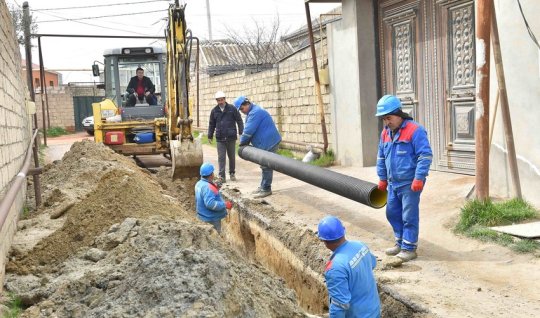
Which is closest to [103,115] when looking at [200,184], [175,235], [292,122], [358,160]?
[292,122]

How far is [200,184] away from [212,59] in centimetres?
2898

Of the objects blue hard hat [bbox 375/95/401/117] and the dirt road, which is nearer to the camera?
Result: the dirt road

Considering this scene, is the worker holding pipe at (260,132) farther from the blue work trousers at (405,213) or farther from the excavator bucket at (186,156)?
the blue work trousers at (405,213)

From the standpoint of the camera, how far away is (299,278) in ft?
23.5

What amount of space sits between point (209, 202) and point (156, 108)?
25.7 ft

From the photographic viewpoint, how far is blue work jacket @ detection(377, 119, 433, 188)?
5.86m

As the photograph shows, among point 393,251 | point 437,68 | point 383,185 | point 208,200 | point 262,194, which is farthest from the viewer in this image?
point 262,194

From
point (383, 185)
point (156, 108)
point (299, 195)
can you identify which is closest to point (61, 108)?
point (156, 108)

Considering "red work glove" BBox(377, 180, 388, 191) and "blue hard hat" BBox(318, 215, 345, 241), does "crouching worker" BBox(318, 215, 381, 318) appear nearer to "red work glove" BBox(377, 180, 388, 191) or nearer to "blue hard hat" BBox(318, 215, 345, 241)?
"blue hard hat" BBox(318, 215, 345, 241)

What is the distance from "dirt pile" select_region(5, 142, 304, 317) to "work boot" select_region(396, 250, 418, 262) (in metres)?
1.35

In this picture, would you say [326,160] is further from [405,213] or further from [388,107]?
[388,107]

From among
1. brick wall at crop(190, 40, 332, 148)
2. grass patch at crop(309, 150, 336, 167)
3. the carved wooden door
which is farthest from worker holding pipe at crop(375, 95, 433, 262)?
brick wall at crop(190, 40, 332, 148)

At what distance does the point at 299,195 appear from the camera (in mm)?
10211

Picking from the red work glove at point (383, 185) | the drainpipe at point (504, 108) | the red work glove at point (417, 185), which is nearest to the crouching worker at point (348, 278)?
the red work glove at point (417, 185)
